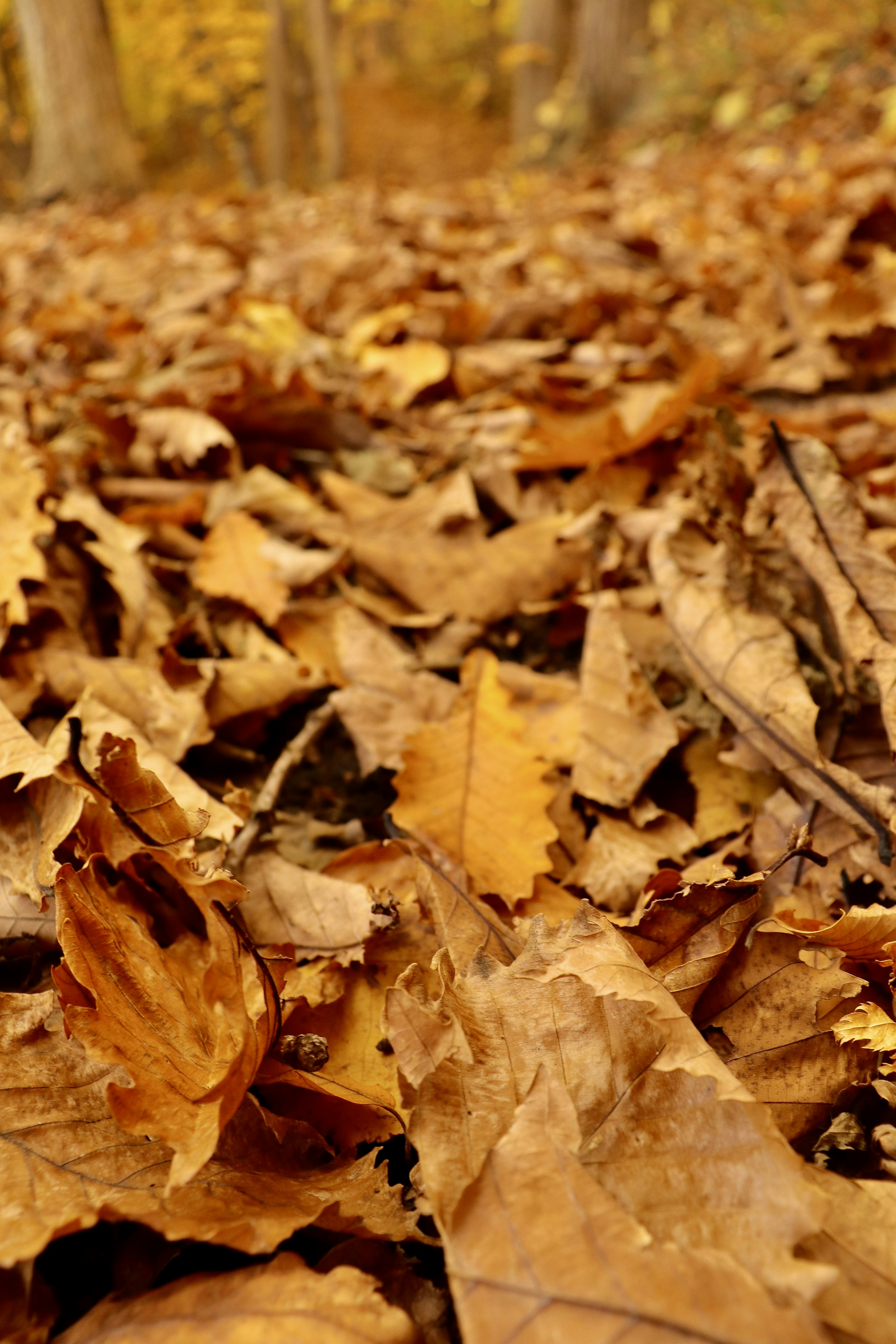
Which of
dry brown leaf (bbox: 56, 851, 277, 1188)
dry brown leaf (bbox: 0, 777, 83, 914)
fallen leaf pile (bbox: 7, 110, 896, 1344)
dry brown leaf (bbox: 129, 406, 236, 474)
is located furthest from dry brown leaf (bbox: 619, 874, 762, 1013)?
dry brown leaf (bbox: 129, 406, 236, 474)

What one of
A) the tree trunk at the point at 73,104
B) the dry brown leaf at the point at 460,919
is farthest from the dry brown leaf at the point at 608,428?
the tree trunk at the point at 73,104

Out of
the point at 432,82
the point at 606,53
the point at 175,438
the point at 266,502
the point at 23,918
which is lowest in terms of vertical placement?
the point at 23,918

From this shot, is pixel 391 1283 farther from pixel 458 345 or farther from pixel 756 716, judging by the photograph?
pixel 458 345

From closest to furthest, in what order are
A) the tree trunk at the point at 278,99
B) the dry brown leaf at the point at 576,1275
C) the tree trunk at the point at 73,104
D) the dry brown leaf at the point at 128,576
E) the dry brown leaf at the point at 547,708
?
the dry brown leaf at the point at 576,1275 < the dry brown leaf at the point at 547,708 < the dry brown leaf at the point at 128,576 < the tree trunk at the point at 73,104 < the tree trunk at the point at 278,99

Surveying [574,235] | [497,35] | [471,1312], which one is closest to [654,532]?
[471,1312]

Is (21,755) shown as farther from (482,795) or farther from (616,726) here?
(616,726)

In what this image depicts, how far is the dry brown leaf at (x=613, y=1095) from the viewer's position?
638 millimetres

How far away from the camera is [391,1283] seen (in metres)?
0.70

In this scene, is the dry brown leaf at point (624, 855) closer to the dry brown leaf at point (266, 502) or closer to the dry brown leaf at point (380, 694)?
the dry brown leaf at point (380, 694)

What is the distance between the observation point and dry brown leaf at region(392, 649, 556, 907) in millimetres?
1081

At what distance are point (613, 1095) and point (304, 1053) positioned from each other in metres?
0.32

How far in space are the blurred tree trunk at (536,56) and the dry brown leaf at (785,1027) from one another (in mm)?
11554

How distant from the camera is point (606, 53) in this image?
904 cm

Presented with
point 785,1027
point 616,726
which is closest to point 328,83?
point 616,726
